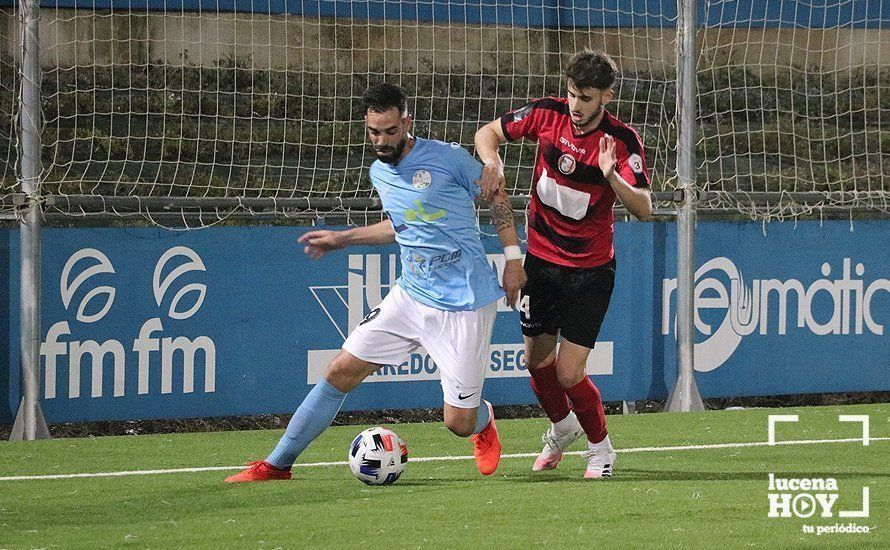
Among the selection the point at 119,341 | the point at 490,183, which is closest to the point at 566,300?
the point at 490,183

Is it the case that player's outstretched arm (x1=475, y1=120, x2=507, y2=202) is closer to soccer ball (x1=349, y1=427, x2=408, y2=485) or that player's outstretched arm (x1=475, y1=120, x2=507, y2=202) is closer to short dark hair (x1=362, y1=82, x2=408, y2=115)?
short dark hair (x1=362, y1=82, x2=408, y2=115)

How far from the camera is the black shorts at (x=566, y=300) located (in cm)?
689

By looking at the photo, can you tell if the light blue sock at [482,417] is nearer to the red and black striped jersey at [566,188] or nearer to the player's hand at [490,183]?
the red and black striped jersey at [566,188]

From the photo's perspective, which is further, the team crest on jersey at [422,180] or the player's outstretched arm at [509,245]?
the team crest on jersey at [422,180]

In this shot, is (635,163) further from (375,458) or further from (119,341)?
(119,341)

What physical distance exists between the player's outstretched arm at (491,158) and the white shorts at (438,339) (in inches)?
21.4

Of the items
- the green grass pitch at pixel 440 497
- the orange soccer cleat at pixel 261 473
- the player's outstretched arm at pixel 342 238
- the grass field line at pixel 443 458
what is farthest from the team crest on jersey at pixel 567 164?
the orange soccer cleat at pixel 261 473

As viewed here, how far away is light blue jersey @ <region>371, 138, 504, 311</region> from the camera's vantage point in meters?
6.39

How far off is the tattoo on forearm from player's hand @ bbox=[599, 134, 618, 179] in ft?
1.44

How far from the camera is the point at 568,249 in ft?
22.7

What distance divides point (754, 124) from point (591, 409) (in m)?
7.09
